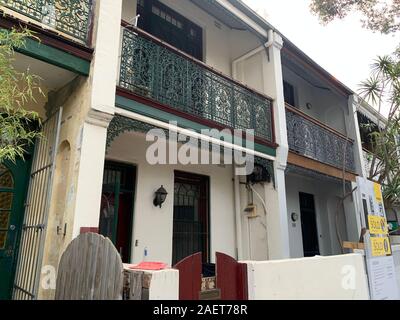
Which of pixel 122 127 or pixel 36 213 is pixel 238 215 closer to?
pixel 122 127

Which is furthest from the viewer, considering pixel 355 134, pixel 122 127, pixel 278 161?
pixel 355 134

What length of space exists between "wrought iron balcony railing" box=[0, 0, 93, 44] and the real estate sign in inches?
195

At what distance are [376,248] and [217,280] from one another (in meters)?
3.43

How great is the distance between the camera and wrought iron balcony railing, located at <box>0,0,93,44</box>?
406cm

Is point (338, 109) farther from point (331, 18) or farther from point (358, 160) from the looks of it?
point (331, 18)

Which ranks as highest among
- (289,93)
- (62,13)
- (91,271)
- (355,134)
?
(289,93)

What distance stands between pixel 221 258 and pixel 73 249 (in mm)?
1488

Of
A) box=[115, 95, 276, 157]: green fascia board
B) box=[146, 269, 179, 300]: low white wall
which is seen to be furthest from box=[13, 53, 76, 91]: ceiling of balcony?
box=[146, 269, 179, 300]: low white wall

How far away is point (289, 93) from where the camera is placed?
10672mm

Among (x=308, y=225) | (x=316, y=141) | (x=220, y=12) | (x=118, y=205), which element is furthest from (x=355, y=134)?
(x=118, y=205)

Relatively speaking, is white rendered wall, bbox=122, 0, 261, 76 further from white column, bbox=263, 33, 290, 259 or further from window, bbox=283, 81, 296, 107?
window, bbox=283, 81, 296, 107

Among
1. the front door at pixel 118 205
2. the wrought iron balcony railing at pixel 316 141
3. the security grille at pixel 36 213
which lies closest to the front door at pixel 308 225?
the wrought iron balcony railing at pixel 316 141

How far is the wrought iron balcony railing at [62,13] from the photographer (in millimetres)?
4062
